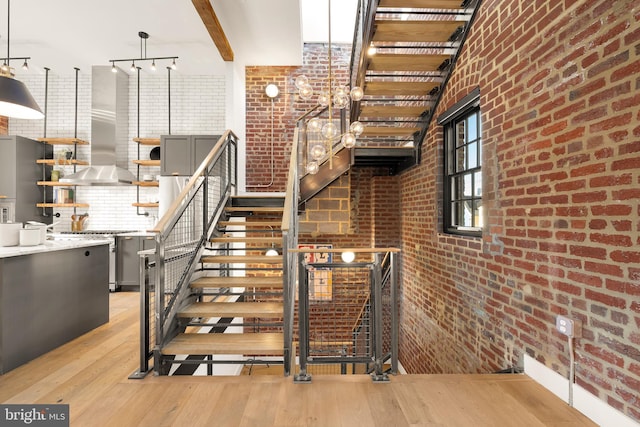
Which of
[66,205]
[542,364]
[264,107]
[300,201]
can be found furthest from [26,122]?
[542,364]

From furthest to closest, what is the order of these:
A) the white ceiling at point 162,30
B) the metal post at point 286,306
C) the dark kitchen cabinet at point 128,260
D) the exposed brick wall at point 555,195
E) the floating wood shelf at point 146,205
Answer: the floating wood shelf at point 146,205, the dark kitchen cabinet at point 128,260, the white ceiling at point 162,30, the metal post at point 286,306, the exposed brick wall at point 555,195

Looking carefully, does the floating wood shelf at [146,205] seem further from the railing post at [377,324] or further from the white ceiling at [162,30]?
the railing post at [377,324]

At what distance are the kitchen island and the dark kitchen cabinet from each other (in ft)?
5.80

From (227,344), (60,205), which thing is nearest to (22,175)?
(60,205)

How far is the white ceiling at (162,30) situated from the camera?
462cm

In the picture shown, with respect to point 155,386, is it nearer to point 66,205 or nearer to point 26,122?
point 66,205

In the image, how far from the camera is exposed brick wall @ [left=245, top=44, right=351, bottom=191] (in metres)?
6.60

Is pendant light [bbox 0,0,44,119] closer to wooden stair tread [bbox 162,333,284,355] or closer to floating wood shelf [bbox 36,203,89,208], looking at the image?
wooden stair tread [bbox 162,333,284,355]

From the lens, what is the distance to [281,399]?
2.29 meters

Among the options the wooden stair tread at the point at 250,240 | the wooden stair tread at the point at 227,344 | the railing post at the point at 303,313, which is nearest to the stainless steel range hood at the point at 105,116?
the wooden stair tread at the point at 250,240

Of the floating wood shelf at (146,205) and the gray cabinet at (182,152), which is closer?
the gray cabinet at (182,152)

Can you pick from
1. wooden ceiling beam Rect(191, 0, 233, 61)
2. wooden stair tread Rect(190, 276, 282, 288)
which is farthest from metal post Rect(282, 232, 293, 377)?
wooden ceiling beam Rect(191, 0, 233, 61)

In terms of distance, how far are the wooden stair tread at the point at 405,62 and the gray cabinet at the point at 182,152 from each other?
10.7 ft

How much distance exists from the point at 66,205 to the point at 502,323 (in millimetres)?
7020
